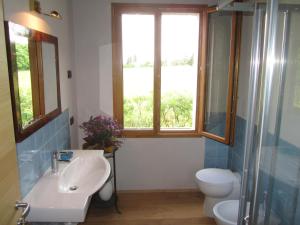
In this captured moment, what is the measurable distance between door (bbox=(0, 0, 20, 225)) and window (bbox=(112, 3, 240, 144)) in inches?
77.4

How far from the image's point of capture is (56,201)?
1.47 m

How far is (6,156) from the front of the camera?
1089 mm

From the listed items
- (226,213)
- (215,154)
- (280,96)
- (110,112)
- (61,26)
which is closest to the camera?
(280,96)

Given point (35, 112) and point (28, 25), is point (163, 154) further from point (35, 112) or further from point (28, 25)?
point (28, 25)

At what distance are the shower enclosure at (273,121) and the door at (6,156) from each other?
1075 millimetres

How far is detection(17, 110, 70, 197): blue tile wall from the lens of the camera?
1.54 m

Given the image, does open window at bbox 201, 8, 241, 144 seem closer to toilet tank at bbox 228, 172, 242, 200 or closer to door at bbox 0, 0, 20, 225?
toilet tank at bbox 228, 172, 242, 200

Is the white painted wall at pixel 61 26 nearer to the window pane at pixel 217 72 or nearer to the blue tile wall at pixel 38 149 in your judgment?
the blue tile wall at pixel 38 149

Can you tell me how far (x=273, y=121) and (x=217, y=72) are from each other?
166 cm

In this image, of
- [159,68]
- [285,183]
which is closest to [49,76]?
[159,68]

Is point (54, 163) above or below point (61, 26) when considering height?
below

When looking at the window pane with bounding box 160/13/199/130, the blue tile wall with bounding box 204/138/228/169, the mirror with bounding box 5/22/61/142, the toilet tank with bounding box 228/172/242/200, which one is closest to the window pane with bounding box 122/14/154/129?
the window pane with bounding box 160/13/199/130

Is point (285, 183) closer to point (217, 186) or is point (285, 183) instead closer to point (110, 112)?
point (217, 186)

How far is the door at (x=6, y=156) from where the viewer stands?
104 cm
